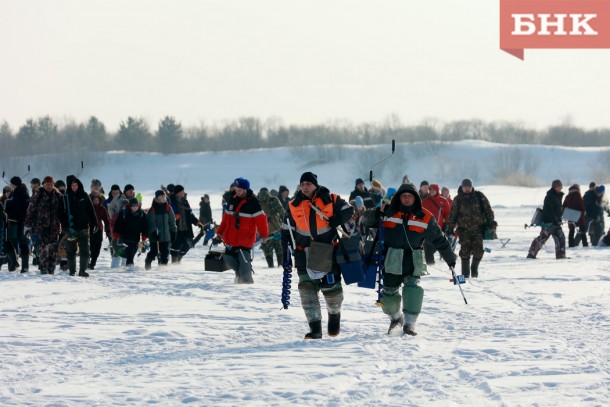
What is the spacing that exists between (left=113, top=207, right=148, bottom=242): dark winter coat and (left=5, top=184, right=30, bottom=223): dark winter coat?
169 cm

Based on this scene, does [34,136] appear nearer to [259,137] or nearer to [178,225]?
[259,137]

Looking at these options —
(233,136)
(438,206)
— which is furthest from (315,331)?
(233,136)

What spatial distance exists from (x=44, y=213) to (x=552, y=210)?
914cm

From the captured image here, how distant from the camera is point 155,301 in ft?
37.7

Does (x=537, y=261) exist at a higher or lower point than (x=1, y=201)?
lower

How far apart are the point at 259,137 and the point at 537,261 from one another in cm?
12401

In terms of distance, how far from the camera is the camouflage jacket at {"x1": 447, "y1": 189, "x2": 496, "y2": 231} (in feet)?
48.9

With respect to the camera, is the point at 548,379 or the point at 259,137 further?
the point at 259,137

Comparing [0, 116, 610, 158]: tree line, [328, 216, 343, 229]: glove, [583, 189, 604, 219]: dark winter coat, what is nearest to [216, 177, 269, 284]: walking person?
[328, 216, 343, 229]: glove

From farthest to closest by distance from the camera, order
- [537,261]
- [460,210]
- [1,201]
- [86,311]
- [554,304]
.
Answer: [537,261] < [1,201] < [460,210] < [554,304] < [86,311]

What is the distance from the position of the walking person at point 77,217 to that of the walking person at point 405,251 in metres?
6.97

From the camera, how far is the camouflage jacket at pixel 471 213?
14891mm

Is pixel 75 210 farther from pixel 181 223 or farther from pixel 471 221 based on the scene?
pixel 471 221

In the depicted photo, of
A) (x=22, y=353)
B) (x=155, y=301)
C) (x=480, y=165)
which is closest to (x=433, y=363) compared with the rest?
(x=22, y=353)
